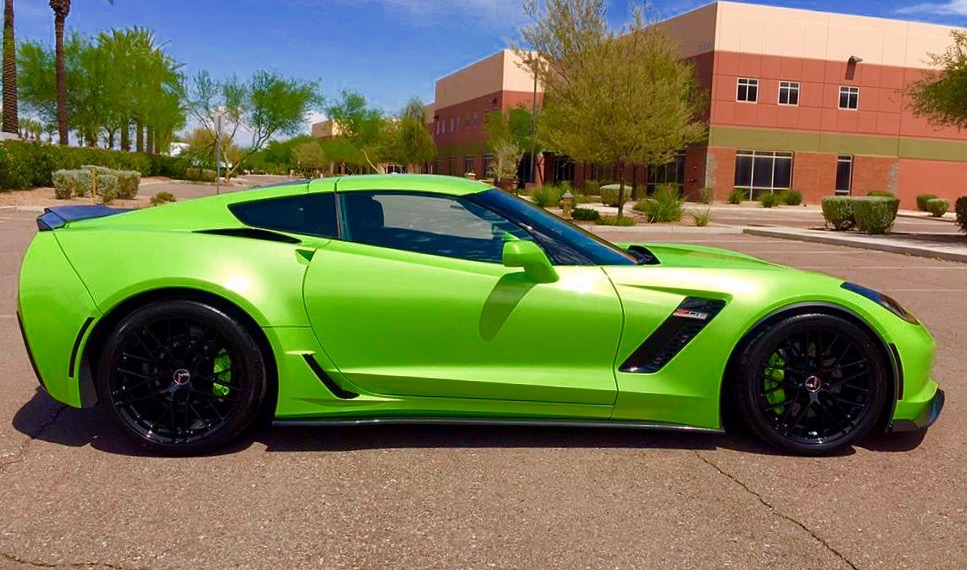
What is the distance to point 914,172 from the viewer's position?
1860 inches

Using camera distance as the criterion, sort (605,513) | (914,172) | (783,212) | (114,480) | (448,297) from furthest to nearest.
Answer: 1. (914,172)
2. (783,212)
3. (448,297)
4. (114,480)
5. (605,513)

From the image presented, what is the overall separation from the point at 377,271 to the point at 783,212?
3722 centimetres

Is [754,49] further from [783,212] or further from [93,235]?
[93,235]

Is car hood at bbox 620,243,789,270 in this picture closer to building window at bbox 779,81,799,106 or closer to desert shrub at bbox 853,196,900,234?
desert shrub at bbox 853,196,900,234

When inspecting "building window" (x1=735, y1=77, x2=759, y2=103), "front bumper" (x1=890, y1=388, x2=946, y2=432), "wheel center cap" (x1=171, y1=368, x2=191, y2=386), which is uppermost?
"building window" (x1=735, y1=77, x2=759, y2=103)

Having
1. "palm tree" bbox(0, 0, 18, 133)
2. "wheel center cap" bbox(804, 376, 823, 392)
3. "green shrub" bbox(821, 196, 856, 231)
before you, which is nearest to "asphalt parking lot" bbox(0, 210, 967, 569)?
"wheel center cap" bbox(804, 376, 823, 392)

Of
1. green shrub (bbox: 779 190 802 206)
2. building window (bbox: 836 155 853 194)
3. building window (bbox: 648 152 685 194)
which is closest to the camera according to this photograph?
green shrub (bbox: 779 190 802 206)

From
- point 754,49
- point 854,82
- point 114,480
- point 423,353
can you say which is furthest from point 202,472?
point 854,82

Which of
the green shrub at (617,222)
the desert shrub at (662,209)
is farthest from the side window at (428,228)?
the desert shrub at (662,209)

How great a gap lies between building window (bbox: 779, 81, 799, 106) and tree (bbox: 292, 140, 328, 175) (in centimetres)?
6577

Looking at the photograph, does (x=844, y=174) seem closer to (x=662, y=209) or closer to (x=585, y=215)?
(x=662, y=209)

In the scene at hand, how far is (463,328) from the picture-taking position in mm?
3621

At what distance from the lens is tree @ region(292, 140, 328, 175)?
104 meters

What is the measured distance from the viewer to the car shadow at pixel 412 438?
151 inches
